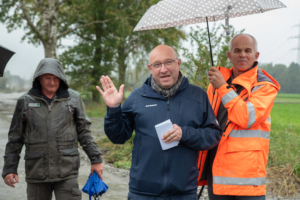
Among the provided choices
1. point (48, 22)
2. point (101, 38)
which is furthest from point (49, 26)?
point (101, 38)

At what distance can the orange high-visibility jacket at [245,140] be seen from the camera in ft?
8.71

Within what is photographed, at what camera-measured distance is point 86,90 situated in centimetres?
1881

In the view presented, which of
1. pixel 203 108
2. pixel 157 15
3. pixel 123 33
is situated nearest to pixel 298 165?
pixel 203 108

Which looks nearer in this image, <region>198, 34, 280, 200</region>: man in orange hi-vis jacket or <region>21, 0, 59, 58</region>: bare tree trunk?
<region>198, 34, 280, 200</region>: man in orange hi-vis jacket

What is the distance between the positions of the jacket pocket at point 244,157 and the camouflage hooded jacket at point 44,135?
63.0 inches

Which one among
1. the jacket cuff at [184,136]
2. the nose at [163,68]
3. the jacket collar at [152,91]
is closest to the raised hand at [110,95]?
the jacket collar at [152,91]

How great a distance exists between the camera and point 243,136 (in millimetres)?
2756

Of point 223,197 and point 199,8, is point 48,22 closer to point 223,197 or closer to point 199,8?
point 199,8

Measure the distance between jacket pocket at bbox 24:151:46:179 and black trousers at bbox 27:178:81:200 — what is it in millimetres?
107

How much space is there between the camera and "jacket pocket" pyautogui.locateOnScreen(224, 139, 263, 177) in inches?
107

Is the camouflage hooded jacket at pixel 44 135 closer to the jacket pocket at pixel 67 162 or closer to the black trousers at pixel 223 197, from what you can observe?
the jacket pocket at pixel 67 162

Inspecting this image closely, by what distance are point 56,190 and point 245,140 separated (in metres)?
1.93

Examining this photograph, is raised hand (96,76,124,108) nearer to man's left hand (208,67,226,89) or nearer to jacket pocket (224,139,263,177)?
man's left hand (208,67,226,89)

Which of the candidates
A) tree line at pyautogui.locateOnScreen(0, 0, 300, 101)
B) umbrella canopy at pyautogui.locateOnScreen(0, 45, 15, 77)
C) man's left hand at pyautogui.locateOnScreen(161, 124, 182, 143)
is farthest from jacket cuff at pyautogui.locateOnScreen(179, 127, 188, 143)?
tree line at pyautogui.locateOnScreen(0, 0, 300, 101)
